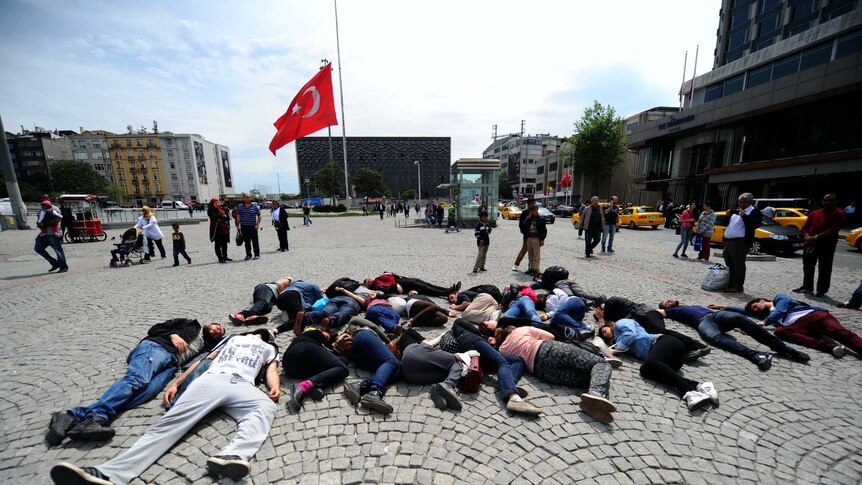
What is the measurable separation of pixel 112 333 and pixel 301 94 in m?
12.4

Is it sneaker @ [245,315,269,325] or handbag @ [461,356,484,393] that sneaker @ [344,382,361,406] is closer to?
handbag @ [461,356,484,393]

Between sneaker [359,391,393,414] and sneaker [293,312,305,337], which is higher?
sneaker [293,312,305,337]

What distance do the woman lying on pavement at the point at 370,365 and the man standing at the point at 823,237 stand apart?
8.38m

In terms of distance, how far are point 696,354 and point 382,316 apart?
13.7 ft

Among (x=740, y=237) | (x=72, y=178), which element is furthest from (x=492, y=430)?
(x=72, y=178)

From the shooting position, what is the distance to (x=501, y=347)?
157 inches

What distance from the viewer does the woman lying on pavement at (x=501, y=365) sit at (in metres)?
3.05

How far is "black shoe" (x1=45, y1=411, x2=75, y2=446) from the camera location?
2.70 meters

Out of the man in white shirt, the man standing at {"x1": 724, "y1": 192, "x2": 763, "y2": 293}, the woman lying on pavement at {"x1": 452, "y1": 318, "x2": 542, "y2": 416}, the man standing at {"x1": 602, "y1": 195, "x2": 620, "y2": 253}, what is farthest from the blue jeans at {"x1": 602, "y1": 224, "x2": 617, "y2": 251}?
the man in white shirt

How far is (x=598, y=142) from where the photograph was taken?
43.8 meters

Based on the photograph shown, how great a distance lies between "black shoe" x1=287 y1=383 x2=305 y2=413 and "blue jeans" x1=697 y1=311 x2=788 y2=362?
527 cm

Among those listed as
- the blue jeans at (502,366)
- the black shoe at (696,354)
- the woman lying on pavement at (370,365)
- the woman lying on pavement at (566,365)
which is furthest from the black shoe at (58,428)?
the black shoe at (696,354)

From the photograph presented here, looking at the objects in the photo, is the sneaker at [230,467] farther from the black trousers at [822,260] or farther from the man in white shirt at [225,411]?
the black trousers at [822,260]

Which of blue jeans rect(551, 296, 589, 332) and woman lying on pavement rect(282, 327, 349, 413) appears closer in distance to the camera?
woman lying on pavement rect(282, 327, 349, 413)
